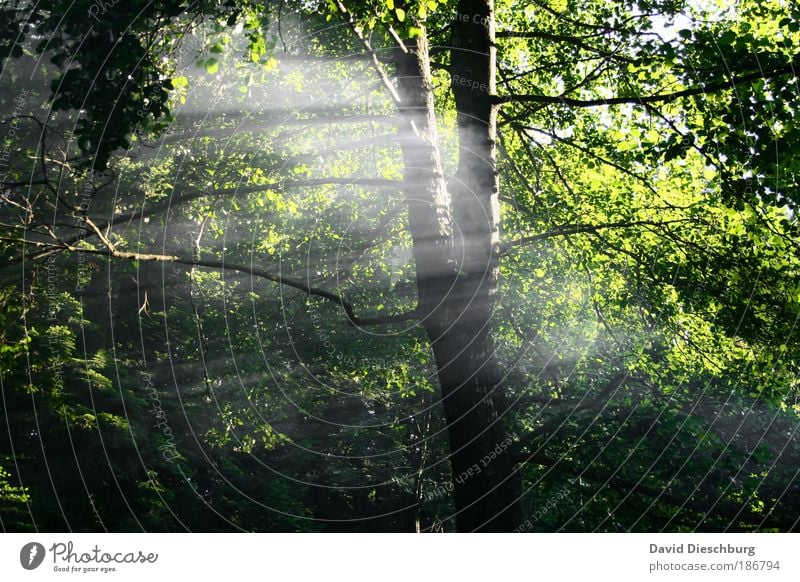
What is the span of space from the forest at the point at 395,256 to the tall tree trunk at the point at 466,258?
2 cm

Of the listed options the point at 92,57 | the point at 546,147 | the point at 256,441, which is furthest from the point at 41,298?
the point at 546,147

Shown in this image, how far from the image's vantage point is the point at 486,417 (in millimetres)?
4574

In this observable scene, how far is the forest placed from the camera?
4371 millimetres

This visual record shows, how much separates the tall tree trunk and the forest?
0.8 inches

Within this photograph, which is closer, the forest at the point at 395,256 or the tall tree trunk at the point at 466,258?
the forest at the point at 395,256

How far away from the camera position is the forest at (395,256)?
4.37 meters

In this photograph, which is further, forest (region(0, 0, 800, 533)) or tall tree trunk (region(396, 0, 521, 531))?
tall tree trunk (region(396, 0, 521, 531))

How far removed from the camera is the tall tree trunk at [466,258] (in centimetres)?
454

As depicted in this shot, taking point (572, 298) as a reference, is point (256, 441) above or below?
below

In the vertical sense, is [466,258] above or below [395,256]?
below

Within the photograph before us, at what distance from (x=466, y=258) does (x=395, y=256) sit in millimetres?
3093

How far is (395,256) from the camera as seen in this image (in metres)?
7.84
